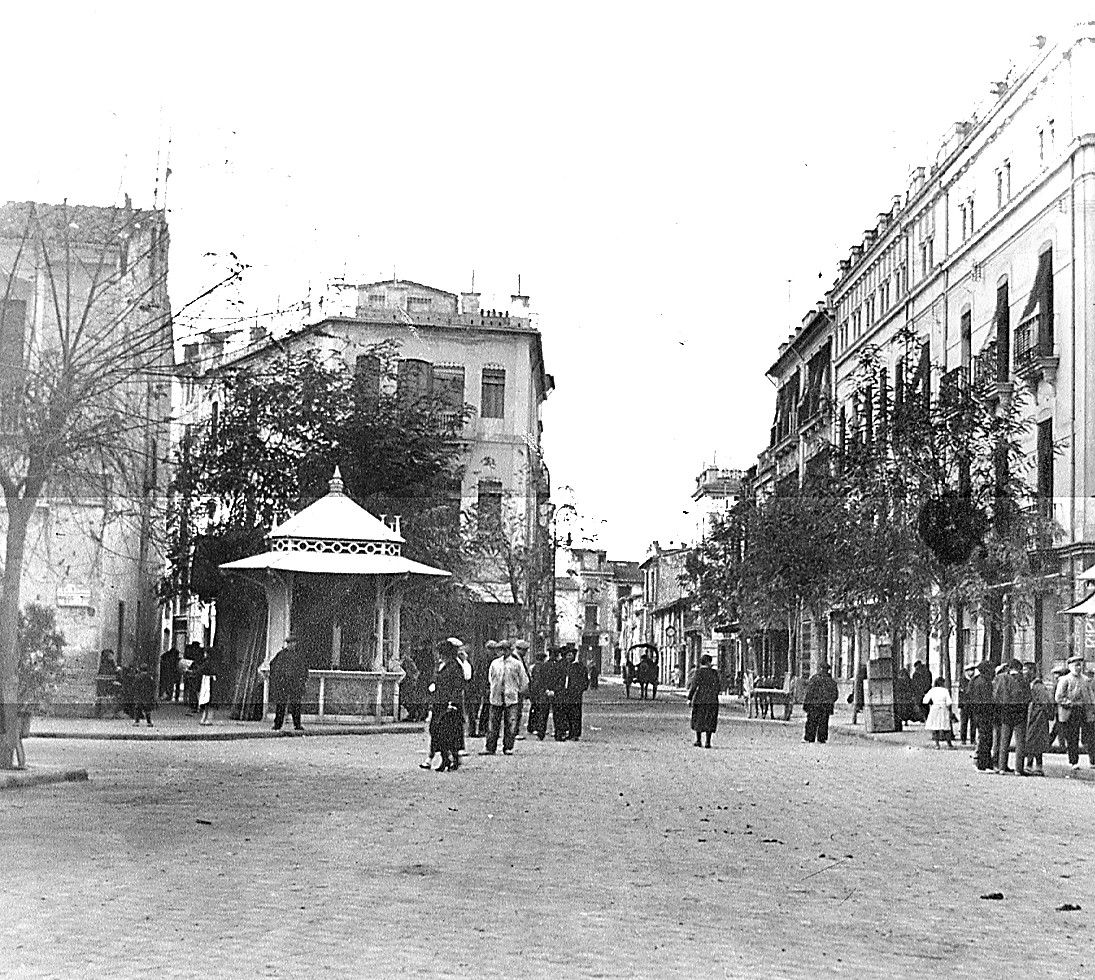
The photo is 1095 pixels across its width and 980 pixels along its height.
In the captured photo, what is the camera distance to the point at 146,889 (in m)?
10.1

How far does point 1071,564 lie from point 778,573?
58.6ft

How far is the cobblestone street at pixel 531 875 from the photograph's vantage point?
8.19m

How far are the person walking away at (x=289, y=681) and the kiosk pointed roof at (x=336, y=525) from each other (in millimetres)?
2620

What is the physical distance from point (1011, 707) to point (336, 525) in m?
13.3

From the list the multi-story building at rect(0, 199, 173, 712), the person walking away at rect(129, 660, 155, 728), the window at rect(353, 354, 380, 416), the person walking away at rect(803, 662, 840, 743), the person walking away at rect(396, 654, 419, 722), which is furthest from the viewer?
the window at rect(353, 354, 380, 416)

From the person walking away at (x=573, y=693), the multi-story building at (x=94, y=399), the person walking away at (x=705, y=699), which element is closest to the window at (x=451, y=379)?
the multi-story building at (x=94, y=399)

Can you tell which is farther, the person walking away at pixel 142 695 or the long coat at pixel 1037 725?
the person walking away at pixel 142 695

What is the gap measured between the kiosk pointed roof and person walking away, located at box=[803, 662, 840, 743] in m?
8.07

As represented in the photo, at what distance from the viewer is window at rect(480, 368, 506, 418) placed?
64438mm

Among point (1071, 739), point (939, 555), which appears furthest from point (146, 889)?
point (939, 555)

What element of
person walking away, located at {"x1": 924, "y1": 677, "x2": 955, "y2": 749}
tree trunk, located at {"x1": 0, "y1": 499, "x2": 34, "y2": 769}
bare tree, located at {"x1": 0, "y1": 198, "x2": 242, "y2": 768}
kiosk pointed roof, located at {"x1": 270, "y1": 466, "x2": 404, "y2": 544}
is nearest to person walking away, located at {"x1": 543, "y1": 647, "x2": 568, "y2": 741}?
kiosk pointed roof, located at {"x1": 270, "y1": 466, "x2": 404, "y2": 544}

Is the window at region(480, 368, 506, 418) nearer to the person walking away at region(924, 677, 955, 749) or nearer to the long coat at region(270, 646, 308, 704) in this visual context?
the long coat at region(270, 646, 308, 704)

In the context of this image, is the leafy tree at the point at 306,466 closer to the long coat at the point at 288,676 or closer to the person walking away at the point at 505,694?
the long coat at the point at 288,676

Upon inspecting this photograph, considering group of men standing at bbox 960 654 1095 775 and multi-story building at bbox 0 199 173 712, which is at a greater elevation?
multi-story building at bbox 0 199 173 712
